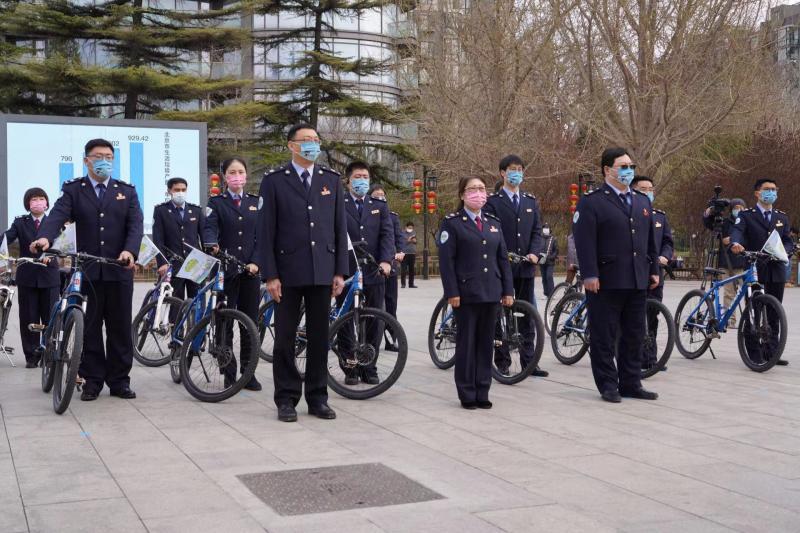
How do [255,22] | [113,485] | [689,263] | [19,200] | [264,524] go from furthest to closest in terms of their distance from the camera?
[255,22] < [689,263] < [19,200] < [113,485] < [264,524]

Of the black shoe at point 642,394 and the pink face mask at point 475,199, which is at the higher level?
the pink face mask at point 475,199

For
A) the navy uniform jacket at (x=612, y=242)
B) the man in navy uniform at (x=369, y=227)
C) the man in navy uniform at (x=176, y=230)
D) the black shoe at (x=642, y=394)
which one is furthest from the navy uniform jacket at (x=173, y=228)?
the black shoe at (x=642, y=394)

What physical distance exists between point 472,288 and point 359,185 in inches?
90.8

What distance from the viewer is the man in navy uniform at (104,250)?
319 inches

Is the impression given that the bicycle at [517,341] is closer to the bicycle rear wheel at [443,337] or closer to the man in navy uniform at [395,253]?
the bicycle rear wheel at [443,337]

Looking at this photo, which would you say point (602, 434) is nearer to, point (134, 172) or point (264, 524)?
point (264, 524)

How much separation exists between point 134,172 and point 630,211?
16531mm

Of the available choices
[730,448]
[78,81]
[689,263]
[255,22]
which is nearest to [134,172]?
[78,81]

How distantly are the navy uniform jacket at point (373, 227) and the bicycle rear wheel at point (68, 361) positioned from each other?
3.07 m

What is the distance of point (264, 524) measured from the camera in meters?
4.60

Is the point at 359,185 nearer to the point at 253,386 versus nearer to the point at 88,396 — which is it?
the point at 253,386

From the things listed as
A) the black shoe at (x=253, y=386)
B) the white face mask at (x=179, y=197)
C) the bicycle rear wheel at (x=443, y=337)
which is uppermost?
the white face mask at (x=179, y=197)

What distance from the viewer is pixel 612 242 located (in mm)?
8195

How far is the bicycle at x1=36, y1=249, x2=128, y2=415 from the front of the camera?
7344 mm
